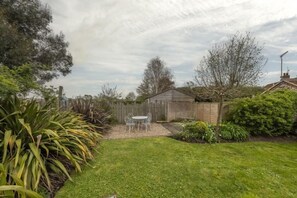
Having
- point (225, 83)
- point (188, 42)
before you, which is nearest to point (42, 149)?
point (188, 42)

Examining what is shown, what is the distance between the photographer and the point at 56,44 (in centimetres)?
1286

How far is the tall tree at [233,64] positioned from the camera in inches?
507

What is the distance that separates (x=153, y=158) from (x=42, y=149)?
2.58 metres

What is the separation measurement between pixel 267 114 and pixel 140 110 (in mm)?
6925

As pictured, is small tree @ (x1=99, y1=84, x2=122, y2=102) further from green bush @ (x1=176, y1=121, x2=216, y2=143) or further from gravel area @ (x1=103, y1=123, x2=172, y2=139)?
green bush @ (x1=176, y1=121, x2=216, y2=143)

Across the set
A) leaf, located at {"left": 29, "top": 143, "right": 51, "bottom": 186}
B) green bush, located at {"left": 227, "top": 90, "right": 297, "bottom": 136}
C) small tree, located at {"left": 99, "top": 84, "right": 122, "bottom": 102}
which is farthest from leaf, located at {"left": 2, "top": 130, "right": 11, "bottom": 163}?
small tree, located at {"left": 99, "top": 84, "right": 122, "bottom": 102}

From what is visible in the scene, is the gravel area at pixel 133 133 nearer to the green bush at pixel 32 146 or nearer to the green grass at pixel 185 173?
the green grass at pixel 185 173

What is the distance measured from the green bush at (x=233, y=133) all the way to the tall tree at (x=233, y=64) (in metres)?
4.94

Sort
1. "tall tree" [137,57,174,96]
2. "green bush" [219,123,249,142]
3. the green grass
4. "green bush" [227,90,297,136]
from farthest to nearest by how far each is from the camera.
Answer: "tall tree" [137,57,174,96] → "green bush" [227,90,297,136] → "green bush" [219,123,249,142] → the green grass

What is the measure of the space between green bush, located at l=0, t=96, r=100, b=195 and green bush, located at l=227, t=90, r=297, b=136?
23.3 ft

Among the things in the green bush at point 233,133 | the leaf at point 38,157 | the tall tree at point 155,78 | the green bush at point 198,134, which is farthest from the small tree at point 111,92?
the tall tree at point 155,78

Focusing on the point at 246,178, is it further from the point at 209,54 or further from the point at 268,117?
the point at 209,54

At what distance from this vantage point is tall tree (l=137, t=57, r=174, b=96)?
31.4m

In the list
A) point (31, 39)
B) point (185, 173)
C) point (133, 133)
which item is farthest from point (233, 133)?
point (31, 39)
